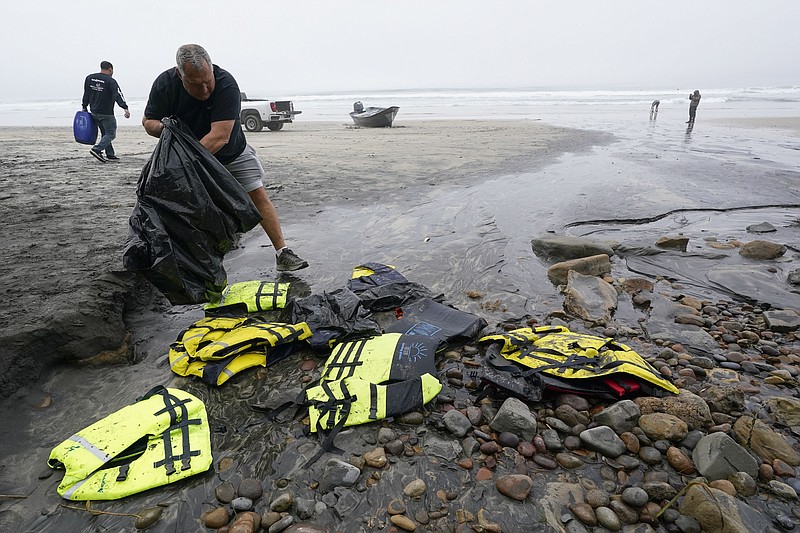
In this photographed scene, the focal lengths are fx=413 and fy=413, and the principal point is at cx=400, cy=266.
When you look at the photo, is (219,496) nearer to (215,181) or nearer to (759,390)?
(215,181)

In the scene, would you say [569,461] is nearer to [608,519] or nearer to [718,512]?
[608,519]

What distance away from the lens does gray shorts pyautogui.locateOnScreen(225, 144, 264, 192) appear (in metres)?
3.67

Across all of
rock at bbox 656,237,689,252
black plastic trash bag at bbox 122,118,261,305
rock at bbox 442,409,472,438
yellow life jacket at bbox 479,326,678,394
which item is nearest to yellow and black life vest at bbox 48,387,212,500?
black plastic trash bag at bbox 122,118,261,305

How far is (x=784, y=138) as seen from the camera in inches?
556

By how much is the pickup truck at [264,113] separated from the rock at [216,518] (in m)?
18.7

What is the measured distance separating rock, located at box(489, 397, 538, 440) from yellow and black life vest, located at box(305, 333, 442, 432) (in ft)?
1.17

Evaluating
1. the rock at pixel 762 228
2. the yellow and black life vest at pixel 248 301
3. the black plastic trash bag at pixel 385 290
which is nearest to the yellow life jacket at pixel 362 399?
the black plastic trash bag at pixel 385 290

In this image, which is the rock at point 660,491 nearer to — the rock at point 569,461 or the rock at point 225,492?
the rock at point 569,461

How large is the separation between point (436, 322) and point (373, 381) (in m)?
0.83

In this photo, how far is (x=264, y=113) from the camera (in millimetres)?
18109

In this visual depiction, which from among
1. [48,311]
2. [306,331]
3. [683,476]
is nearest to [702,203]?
[683,476]

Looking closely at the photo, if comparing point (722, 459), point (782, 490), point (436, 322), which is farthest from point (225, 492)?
point (782, 490)

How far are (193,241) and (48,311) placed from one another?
3.14 feet

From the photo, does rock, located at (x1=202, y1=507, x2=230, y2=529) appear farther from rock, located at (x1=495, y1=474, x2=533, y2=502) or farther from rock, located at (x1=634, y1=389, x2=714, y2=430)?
rock, located at (x1=634, y1=389, x2=714, y2=430)
